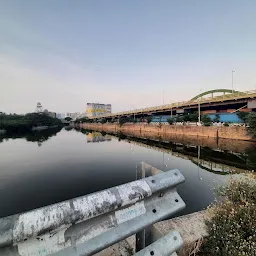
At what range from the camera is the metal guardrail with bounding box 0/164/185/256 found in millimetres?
1098

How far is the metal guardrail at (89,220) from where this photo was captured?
3.60 feet

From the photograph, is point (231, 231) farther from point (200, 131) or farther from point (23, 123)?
point (23, 123)

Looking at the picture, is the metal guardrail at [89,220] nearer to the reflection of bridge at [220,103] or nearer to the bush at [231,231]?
the bush at [231,231]

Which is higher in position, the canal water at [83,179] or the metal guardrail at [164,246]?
the metal guardrail at [164,246]

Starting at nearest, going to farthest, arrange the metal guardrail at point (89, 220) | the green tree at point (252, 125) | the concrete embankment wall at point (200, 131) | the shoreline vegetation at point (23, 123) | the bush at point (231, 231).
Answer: the metal guardrail at point (89, 220) → the bush at point (231, 231) → the green tree at point (252, 125) → the concrete embankment wall at point (200, 131) → the shoreline vegetation at point (23, 123)

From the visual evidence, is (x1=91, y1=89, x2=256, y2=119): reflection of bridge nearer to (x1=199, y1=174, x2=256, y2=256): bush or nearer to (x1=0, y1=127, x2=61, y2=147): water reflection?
(x1=0, y1=127, x2=61, y2=147): water reflection

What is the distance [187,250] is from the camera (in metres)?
2.50

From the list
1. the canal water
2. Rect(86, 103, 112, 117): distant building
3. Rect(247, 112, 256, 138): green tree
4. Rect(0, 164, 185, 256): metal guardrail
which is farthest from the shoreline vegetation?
Rect(0, 164, 185, 256): metal guardrail

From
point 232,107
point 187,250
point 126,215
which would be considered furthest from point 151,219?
point 232,107

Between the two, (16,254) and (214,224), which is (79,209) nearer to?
(16,254)

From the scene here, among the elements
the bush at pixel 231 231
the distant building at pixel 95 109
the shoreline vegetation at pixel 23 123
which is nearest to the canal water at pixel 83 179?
the bush at pixel 231 231

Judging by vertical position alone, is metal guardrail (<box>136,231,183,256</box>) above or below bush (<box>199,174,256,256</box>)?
above

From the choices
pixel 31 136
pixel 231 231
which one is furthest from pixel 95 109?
pixel 231 231

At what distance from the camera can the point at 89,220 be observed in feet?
4.33
